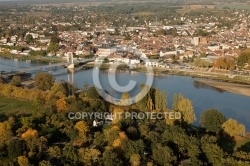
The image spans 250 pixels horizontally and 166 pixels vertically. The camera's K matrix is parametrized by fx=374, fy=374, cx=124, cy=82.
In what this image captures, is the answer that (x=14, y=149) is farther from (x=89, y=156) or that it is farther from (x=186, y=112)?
(x=186, y=112)

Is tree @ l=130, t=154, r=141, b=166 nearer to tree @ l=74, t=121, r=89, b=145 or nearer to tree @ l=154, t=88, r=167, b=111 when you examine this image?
tree @ l=74, t=121, r=89, b=145

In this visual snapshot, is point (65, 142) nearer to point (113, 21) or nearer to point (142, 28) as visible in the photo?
point (142, 28)

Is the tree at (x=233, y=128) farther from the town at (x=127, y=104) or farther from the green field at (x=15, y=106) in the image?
the green field at (x=15, y=106)

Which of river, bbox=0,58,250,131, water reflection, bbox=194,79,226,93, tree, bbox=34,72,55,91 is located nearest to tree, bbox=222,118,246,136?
river, bbox=0,58,250,131

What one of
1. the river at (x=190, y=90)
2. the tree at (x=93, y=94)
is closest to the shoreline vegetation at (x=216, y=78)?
the river at (x=190, y=90)

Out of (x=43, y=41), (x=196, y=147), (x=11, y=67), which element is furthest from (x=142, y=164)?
(x=43, y=41)

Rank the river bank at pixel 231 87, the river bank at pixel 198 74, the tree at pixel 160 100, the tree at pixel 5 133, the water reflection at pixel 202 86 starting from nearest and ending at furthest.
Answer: the tree at pixel 5 133
the tree at pixel 160 100
the river bank at pixel 231 87
the water reflection at pixel 202 86
the river bank at pixel 198 74
